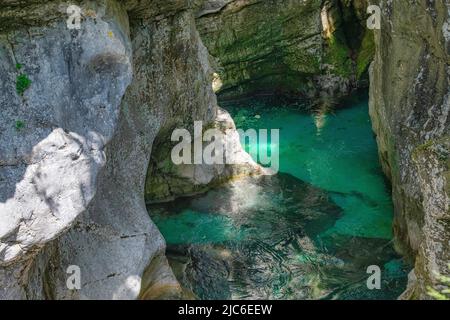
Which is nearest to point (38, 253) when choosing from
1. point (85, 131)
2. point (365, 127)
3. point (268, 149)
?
point (85, 131)

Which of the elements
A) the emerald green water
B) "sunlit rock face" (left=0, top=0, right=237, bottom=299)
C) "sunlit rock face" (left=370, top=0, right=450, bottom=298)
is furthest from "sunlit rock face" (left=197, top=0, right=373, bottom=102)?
"sunlit rock face" (left=0, top=0, right=237, bottom=299)

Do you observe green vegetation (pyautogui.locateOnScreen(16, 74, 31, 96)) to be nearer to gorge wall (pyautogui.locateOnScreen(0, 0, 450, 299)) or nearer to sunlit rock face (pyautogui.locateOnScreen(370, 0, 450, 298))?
gorge wall (pyautogui.locateOnScreen(0, 0, 450, 299))

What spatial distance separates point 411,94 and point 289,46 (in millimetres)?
7726

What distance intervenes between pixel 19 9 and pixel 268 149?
26.8 ft

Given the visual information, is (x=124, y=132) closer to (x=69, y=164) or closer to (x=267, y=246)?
(x=69, y=164)

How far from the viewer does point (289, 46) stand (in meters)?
16.1

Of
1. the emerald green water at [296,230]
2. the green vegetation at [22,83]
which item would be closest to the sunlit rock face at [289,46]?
the emerald green water at [296,230]

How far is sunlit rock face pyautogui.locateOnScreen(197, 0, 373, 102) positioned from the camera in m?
15.4

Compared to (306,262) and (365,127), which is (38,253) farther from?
(365,127)

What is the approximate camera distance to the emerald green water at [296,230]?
8891 mm

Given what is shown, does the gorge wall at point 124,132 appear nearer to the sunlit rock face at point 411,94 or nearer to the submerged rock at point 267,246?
the sunlit rock face at point 411,94

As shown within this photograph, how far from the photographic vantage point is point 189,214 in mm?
11094

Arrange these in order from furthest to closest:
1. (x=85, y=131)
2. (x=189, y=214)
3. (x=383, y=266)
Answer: (x=189, y=214) → (x=383, y=266) → (x=85, y=131)

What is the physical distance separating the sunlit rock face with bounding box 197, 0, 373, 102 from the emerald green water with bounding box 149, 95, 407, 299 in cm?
289
